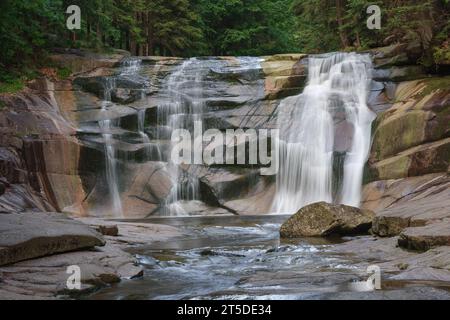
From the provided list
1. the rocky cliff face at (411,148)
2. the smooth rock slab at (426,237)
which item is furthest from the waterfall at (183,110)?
the smooth rock slab at (426,237)

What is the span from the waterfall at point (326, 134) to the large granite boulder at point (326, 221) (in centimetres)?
527

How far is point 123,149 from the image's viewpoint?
19.9 m

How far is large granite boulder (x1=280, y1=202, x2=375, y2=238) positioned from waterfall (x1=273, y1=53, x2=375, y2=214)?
527 cm

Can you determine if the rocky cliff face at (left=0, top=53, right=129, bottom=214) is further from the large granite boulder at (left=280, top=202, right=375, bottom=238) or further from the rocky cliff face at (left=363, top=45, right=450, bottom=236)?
the rocky cliff face at (left=363, top=45, right=450, bottom=236)

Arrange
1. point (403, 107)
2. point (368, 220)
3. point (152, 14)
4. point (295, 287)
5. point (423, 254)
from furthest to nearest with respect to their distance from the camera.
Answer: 1. point (152, 14)
2. point (403, 107)
3. point (368, 220)
4. point (423, 254)
5. point (295, 287)

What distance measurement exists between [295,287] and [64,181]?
1383 cm

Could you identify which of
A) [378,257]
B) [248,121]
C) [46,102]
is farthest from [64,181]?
[378,257]

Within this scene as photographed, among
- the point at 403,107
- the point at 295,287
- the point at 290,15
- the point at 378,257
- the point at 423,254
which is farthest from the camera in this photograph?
the point at 290,15

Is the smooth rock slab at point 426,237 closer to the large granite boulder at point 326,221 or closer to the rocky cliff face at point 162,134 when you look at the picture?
the large granite boulder at point 326,221

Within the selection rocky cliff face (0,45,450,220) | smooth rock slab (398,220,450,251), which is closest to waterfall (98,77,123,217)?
rocky cliff face (0,45,450,220)

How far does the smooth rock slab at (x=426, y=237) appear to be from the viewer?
8070 millimetres

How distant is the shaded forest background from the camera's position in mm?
19344

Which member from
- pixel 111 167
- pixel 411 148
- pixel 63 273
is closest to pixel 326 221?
pixel 411 148
